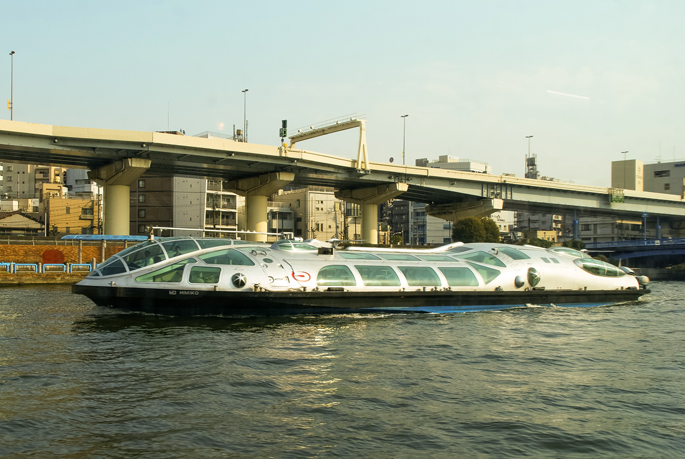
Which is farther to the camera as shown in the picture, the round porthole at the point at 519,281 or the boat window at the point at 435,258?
the boat window at the point at 435,258

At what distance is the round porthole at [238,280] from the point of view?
85.9 ft

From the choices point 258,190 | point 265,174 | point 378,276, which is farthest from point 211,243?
point 258,190

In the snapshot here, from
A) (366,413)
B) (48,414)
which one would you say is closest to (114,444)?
(48,414)

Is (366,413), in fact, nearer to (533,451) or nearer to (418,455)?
(418,455)

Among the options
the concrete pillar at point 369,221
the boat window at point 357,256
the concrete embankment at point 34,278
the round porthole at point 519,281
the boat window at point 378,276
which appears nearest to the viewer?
the boat window at point 378,276

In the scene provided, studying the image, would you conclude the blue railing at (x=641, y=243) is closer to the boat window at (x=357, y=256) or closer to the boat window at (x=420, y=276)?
the boat window at (x=420, y=276)

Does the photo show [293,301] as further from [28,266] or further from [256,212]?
→ [256,212]

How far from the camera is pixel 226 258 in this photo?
89.0ft

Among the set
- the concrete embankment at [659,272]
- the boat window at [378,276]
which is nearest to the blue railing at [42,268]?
the boat window at [378,276]

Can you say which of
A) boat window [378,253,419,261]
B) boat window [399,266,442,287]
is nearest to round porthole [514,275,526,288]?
boat window [399,266,442,287]

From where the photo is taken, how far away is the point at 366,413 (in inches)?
511

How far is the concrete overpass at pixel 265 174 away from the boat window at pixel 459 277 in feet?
124

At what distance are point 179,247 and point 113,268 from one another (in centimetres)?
293

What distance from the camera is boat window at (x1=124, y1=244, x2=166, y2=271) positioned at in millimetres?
26094
